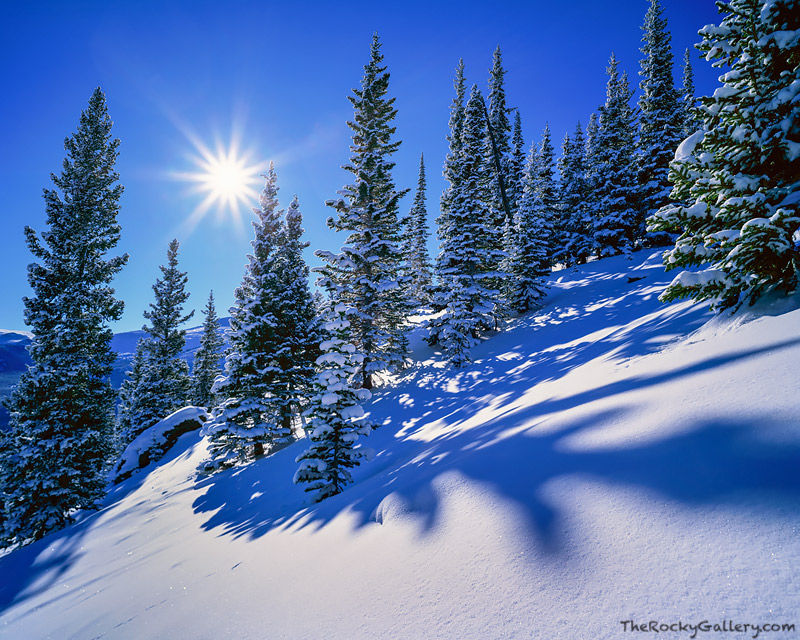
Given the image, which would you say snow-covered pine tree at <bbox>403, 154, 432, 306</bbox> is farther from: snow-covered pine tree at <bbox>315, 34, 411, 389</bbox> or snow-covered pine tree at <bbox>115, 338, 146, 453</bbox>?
snow-covered pine tree at <bbox>115, 338, 146, 453</bbox>

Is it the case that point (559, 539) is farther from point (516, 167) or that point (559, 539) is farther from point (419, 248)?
point (516, 167)

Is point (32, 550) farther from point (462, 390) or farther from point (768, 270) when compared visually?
point (768, 270)

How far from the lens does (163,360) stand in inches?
1039

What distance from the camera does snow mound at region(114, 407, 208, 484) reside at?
1933cm

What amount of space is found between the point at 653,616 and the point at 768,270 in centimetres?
464

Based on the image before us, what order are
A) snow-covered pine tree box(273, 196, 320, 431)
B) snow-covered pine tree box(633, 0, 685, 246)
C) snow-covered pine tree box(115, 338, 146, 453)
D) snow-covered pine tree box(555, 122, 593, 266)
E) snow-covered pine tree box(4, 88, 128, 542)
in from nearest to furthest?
snow-covered pine tree box(4, 88, 128, 542) → snow-covered pine tree box(273, 196, 320, 431) → snow-covered pine tree box(633, 0, 685, 246) → snow-covered pine tree box(115, 338, 146, 453) → snow-covered pine tree box(555, 122, 593, 266)

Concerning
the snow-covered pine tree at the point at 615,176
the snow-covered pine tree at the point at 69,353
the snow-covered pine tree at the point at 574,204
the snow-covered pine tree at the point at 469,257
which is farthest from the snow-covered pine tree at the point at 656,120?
the snow-covered pine tree at the point at 69,353

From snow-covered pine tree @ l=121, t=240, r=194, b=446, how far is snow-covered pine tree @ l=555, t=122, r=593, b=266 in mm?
34406

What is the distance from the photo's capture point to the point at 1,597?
6.35m

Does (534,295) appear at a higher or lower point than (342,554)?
higher

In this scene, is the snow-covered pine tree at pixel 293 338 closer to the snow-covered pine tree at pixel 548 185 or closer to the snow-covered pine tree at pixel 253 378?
the snow-covered pine tree at pixel 253 378

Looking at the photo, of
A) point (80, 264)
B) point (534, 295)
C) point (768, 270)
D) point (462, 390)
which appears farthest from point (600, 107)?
point (80, 264)

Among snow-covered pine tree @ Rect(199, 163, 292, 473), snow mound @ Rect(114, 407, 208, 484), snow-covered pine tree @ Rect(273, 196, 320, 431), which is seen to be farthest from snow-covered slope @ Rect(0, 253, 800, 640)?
snow mound @ Rect(114, 407, 208, 484)

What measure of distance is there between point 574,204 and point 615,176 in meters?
6.21
